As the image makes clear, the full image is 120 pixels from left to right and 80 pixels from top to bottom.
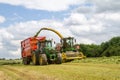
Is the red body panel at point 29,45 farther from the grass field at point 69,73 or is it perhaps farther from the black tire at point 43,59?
the grass field at point 69,73

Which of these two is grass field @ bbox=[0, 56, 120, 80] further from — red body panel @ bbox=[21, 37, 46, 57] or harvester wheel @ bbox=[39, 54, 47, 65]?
red body panel @ bbox=[21, 37, 46, 57]

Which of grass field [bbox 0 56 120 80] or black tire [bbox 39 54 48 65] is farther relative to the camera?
black tire [bbox 39 54 48 65]

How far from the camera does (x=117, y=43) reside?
2990 inches

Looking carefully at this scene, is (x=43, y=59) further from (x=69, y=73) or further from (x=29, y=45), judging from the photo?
(x=69, y=73)

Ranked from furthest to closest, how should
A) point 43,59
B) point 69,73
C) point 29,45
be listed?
point 29,45 < point 43,59 < point 69,73

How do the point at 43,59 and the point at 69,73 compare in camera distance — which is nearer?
the point at 69,73

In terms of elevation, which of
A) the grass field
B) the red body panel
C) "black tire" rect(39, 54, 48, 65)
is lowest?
the grass field

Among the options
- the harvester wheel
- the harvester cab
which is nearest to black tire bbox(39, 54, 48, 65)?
the harvester wheel

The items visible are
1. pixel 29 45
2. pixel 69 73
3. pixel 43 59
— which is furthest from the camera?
pixel 29 45

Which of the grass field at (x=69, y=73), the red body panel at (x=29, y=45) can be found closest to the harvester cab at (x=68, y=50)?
the red body panel at (x=29, y=45)

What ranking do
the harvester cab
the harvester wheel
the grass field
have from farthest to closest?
the harvester cab < the harvester wheel < the grass field

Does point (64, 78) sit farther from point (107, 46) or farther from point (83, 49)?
point (83, 49)

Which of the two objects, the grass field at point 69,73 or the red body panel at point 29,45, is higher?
the red body panel at point 29,45

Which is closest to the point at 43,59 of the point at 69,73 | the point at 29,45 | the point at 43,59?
the point at 43,59
